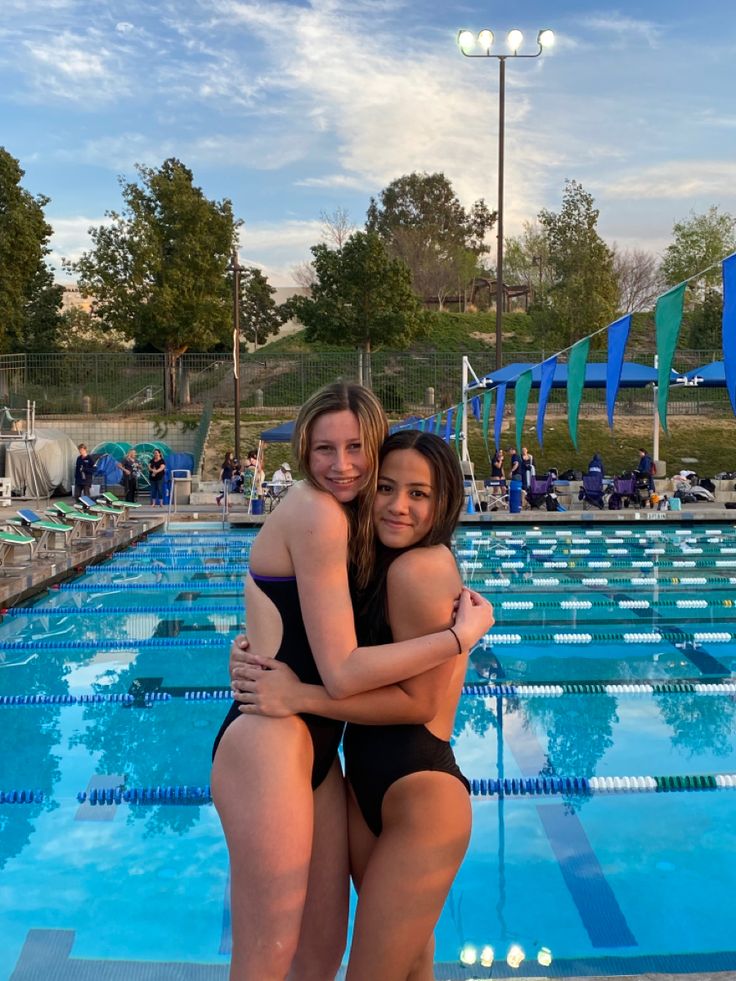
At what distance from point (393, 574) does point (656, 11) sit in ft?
68.9

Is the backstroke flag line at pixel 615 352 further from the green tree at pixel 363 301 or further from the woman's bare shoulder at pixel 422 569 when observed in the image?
the green tree at pixel 363 301

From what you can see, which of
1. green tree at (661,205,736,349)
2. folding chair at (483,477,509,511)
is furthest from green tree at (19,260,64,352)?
green tree at (661,205,736,349)

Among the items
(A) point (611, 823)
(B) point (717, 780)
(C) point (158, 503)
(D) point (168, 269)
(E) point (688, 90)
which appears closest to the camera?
(A) point (611, 823)

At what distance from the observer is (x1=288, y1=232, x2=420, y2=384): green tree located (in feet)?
105

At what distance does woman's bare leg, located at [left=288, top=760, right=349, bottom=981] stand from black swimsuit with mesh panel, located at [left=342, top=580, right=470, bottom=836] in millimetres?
57

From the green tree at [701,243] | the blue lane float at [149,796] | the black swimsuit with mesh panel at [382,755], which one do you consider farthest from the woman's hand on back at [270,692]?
the green tree at [701,243]

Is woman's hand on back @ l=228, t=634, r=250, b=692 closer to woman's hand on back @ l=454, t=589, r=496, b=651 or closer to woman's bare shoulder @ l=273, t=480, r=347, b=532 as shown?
woman's bare shoulder @ l=273, t=480, r=347, b=532

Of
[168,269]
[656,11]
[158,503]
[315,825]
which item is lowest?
[158,503]

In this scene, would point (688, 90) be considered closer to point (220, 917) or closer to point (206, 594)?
point (206, 594)

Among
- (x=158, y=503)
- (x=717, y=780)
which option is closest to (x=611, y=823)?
(x=717, y=780)

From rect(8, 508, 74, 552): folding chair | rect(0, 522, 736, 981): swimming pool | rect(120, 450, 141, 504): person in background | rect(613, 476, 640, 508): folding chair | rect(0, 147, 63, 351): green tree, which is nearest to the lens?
rect(0, 522, 736, 981): swimming pool

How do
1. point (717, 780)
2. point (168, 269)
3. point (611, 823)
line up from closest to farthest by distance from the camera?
point (611, 823) → point (717, 780) → point (168, 269)

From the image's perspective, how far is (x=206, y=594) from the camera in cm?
1005

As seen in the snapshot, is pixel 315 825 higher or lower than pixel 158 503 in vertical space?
higher
